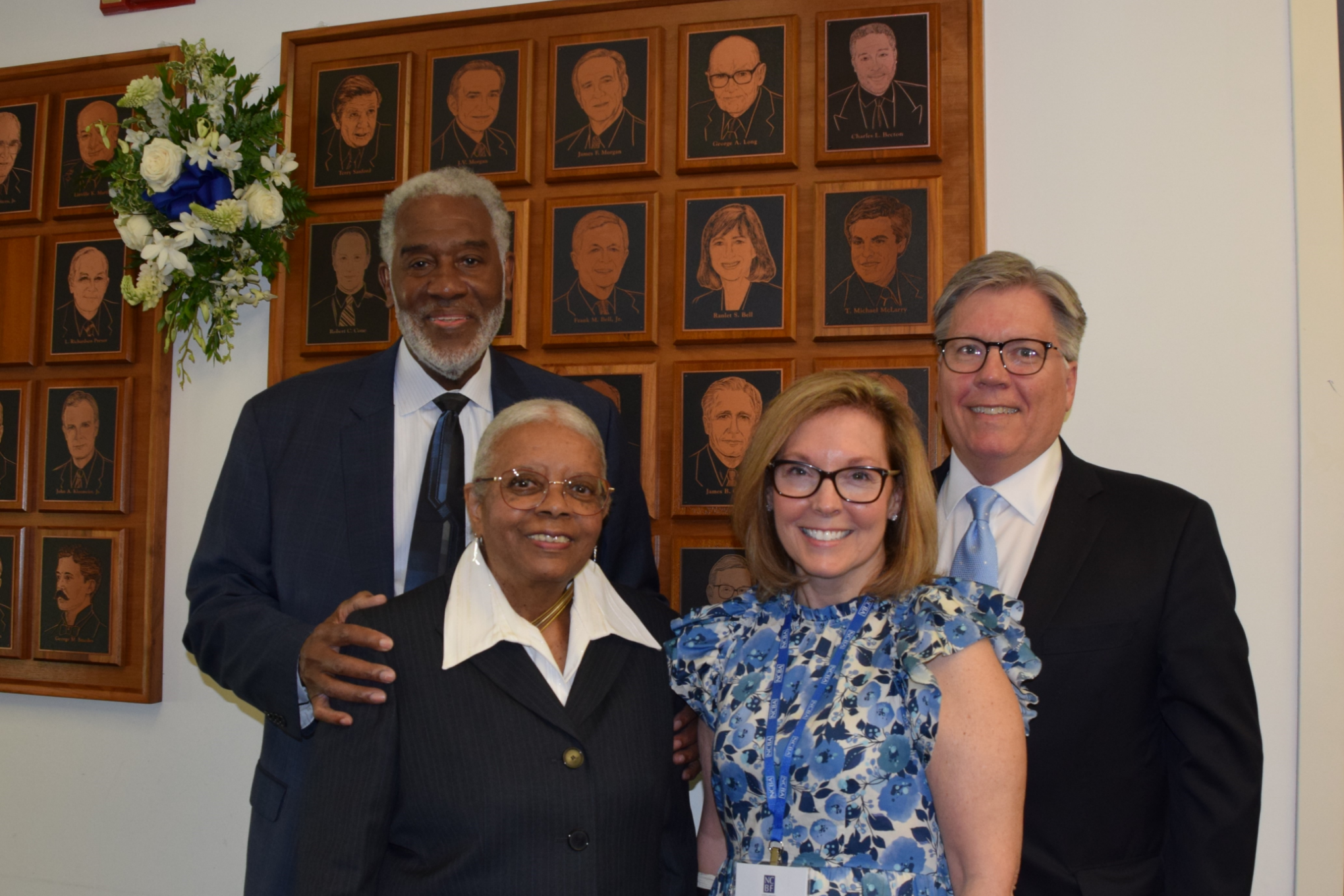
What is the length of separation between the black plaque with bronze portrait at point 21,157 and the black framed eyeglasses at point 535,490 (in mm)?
2707

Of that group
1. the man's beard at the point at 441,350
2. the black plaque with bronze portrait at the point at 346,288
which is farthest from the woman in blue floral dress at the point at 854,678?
the black plaque with bronze portrait at the point at 346,288

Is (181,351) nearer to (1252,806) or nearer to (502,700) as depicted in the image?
(502,700)

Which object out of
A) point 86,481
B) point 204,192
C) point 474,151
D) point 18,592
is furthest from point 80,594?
point 474,151

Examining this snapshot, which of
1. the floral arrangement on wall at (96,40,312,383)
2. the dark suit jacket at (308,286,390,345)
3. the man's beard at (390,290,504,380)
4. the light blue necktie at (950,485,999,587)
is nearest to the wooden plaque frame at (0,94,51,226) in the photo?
the floral arrangement on wall at (96,40,312,383)

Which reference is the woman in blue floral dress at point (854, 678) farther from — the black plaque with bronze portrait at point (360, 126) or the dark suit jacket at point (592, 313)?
the black plaque with bronze portrait at point (360, 126)

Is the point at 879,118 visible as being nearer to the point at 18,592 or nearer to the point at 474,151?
the point at 474,151

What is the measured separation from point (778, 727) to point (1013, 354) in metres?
0.87

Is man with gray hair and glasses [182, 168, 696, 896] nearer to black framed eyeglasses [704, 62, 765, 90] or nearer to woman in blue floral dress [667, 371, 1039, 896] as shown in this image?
woman in blue floral dress [667, 371, 1039, 896]

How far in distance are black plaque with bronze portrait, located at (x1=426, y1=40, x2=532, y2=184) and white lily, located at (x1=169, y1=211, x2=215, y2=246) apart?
0.74m

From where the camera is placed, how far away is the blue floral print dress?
1544 mm

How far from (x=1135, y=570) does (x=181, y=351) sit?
3004 millimetres

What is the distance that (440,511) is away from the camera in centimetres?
222

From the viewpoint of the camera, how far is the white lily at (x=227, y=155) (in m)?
3.09

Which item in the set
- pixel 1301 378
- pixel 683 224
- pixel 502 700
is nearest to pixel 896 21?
pixel 683 224
